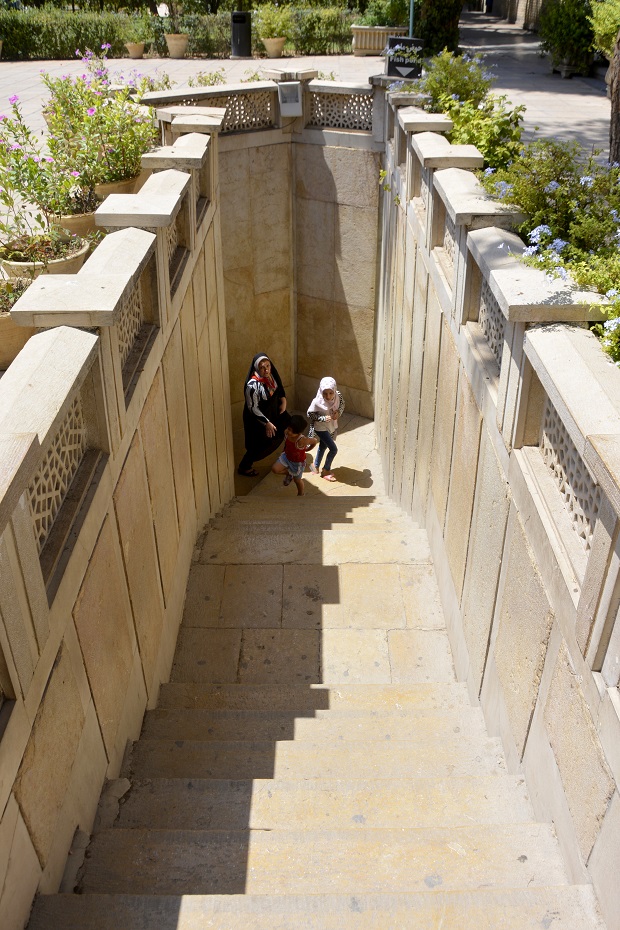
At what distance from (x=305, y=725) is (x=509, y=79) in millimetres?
16753

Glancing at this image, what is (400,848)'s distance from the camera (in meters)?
3.51

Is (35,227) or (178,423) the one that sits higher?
(35,227)

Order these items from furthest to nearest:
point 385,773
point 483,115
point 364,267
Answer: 1. point 364,267
2. point 483,115
3. point 385,773

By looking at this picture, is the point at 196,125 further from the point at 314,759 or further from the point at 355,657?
the point at 314,759

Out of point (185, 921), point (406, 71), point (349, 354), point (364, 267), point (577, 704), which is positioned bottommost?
point (349, 354)

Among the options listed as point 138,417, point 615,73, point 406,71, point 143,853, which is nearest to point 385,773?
point 143,853

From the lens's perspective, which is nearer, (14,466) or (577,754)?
(14,466)

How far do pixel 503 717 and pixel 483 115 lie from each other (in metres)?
4.81

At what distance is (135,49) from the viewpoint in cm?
2066

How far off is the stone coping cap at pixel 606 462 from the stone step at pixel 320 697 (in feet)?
10.3

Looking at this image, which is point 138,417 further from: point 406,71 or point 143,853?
point 406,71

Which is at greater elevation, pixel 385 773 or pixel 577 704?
pixel 577 704

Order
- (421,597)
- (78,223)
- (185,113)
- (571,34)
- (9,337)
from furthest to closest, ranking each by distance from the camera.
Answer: (571,34) → (185,113) → (421,597) → (78,223) → (9,337)

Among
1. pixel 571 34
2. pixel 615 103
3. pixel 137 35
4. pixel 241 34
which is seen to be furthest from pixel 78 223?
pixel 137 35
